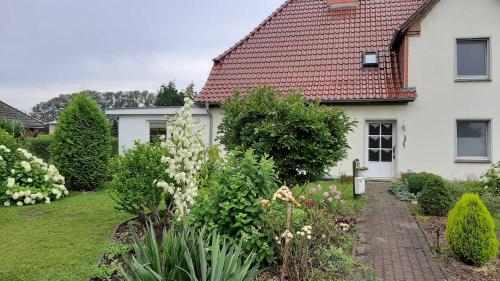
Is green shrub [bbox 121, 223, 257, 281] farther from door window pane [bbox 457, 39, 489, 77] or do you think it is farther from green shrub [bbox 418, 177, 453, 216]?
door window pane [bbox 457, 39, 489, 77]

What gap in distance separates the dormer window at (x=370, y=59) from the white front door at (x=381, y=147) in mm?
2072

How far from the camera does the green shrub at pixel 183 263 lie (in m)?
3.32

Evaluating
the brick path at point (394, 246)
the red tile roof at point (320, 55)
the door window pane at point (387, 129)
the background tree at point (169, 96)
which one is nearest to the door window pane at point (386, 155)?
the door window pane at point (387, 129)

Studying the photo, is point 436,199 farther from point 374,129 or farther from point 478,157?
point 478,157

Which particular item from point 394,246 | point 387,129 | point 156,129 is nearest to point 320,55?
point 387,129

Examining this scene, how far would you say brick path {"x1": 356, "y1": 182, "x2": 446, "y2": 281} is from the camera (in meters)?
4.86

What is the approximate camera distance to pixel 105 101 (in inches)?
2758

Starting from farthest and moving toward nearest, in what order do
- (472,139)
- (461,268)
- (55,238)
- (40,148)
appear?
(40,148) < (472,139) < (55,238) < (461,268)

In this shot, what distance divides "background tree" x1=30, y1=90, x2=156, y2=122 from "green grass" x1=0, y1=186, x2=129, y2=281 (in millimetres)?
54789

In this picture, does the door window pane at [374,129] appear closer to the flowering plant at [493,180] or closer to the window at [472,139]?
the window at [472,139]

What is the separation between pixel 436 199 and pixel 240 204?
4.77 m

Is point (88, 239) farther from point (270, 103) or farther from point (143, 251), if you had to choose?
point (270, 103)

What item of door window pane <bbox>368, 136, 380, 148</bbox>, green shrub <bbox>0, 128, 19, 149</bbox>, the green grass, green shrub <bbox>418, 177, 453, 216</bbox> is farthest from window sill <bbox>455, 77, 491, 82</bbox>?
green shrub <bbox>0, 128, 19, 149</bbox>

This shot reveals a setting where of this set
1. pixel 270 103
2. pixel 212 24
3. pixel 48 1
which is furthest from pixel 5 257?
pixel 212 24
